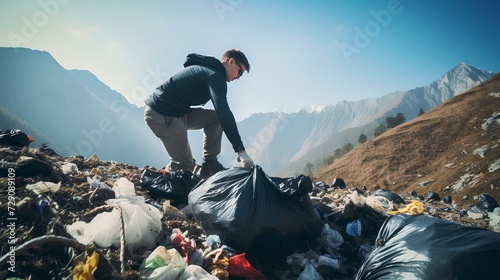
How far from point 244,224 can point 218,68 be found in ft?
6.87

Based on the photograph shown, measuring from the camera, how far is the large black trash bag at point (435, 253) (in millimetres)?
1131

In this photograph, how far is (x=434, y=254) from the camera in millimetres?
1233

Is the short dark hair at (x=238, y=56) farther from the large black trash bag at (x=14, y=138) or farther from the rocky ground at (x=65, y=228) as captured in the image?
the large black trash bag at (x=14, y=138)

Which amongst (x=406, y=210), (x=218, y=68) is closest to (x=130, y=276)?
(x=218, y=68)

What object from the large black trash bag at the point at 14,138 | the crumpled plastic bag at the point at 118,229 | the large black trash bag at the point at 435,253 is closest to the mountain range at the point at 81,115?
the large black trash bag at the point at 14,138

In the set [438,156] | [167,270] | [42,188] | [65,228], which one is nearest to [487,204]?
[167,270]

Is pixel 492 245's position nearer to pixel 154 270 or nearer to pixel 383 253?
pixel 383 253

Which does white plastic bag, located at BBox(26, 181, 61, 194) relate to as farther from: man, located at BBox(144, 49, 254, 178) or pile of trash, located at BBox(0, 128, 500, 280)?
man, located at BBox(144, 49, 254, 178)

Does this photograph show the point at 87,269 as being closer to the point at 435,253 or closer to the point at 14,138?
the point at 435,253

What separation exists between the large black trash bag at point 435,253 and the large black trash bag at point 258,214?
55 cm

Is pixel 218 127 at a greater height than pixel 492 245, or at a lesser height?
greater

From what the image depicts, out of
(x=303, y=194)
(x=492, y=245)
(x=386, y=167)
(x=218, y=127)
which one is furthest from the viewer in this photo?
(x=386, y=167)

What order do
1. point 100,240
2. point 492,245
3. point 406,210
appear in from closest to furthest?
point 492,245 → point 100,240 → point 406,210

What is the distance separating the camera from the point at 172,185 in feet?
9.10
